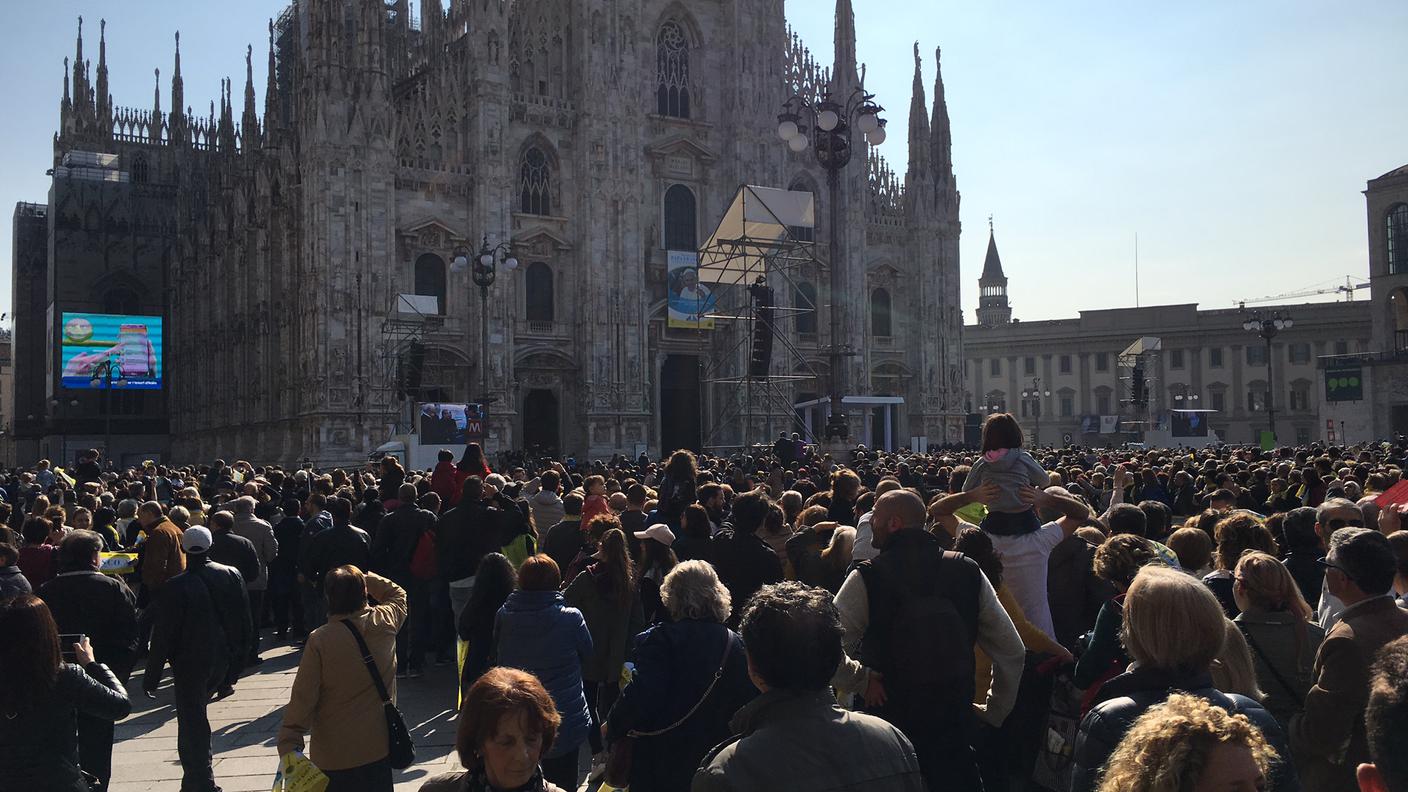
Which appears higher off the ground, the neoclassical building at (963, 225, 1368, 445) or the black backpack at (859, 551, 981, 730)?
the neoclassical building at (963, 225, 1368, 445)

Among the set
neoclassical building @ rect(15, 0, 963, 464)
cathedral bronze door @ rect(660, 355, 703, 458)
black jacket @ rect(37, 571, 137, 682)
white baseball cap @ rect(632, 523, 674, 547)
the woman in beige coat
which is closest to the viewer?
the woman in beige coat

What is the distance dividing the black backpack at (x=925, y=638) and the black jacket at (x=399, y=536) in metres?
5.98

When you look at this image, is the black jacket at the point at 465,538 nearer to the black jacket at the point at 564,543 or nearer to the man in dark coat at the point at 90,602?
the black jacket at the point at 564,543

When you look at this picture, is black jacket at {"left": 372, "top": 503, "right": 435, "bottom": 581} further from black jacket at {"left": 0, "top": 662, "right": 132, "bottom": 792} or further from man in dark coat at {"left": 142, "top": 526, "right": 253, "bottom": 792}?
black jacket at {"left": 0, "top": 662, "right": 132, "bottom": 792}

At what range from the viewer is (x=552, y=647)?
5695 mm

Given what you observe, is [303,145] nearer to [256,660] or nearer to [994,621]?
[256,660]

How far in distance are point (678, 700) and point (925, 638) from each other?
3.61 feet

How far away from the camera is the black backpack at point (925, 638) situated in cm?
487

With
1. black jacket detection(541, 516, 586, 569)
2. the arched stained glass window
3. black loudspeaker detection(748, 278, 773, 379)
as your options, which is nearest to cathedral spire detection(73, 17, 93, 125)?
the arched stained glass window

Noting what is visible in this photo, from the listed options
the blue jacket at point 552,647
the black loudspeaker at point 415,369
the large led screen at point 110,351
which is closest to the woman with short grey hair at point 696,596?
the blue jacket at point 552,647

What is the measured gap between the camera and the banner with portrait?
41.7m

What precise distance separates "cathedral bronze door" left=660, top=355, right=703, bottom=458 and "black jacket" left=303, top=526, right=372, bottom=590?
33.1 meters

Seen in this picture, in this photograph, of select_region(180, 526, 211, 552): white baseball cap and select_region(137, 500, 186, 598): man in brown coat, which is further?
select_region(137, 500, 186, 598): man in brown coat

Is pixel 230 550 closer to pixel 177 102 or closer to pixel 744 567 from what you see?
pixel 744 567
